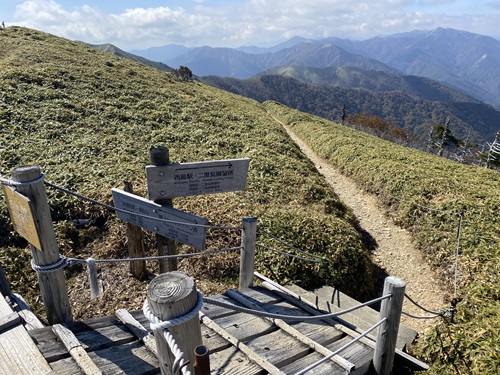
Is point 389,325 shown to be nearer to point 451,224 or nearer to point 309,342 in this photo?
point 309,342

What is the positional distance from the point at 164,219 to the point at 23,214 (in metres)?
1.87

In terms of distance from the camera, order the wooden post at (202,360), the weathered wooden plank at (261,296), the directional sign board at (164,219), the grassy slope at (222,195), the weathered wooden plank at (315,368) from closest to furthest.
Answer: the wooden post at (202,360), the weathered wooden plank at (315,368), the directional sign board at (164,219), the weathered wooden plank at (261,296), the grassy slope at (222,195)

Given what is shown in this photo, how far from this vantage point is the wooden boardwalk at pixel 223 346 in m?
3.42

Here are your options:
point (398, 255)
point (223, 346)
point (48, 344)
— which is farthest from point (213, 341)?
point (398, 255)

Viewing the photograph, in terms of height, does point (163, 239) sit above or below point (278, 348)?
above

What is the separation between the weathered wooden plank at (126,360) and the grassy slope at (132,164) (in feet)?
9.87

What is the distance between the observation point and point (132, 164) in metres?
12.1

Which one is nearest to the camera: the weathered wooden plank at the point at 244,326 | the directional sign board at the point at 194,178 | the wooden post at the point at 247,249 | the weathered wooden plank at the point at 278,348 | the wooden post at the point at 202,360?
the wooden post at the point at 202,360

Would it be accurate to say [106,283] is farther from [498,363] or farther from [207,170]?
[498,363]

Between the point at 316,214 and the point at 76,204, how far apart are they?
761cm

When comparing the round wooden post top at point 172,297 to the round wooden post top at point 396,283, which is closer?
the round wooden post top at point 172,297

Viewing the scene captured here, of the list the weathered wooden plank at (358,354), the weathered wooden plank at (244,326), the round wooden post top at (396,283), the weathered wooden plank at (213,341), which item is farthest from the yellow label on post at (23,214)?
the round wooden post top at (396,283)

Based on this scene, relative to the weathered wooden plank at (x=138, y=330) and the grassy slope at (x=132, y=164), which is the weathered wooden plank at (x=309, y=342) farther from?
the grassy slope at (x=132, y=164)

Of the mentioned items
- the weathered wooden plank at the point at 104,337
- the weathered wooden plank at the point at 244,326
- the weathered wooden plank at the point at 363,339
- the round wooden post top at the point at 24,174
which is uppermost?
the round wooden post top at the point at 24,174
